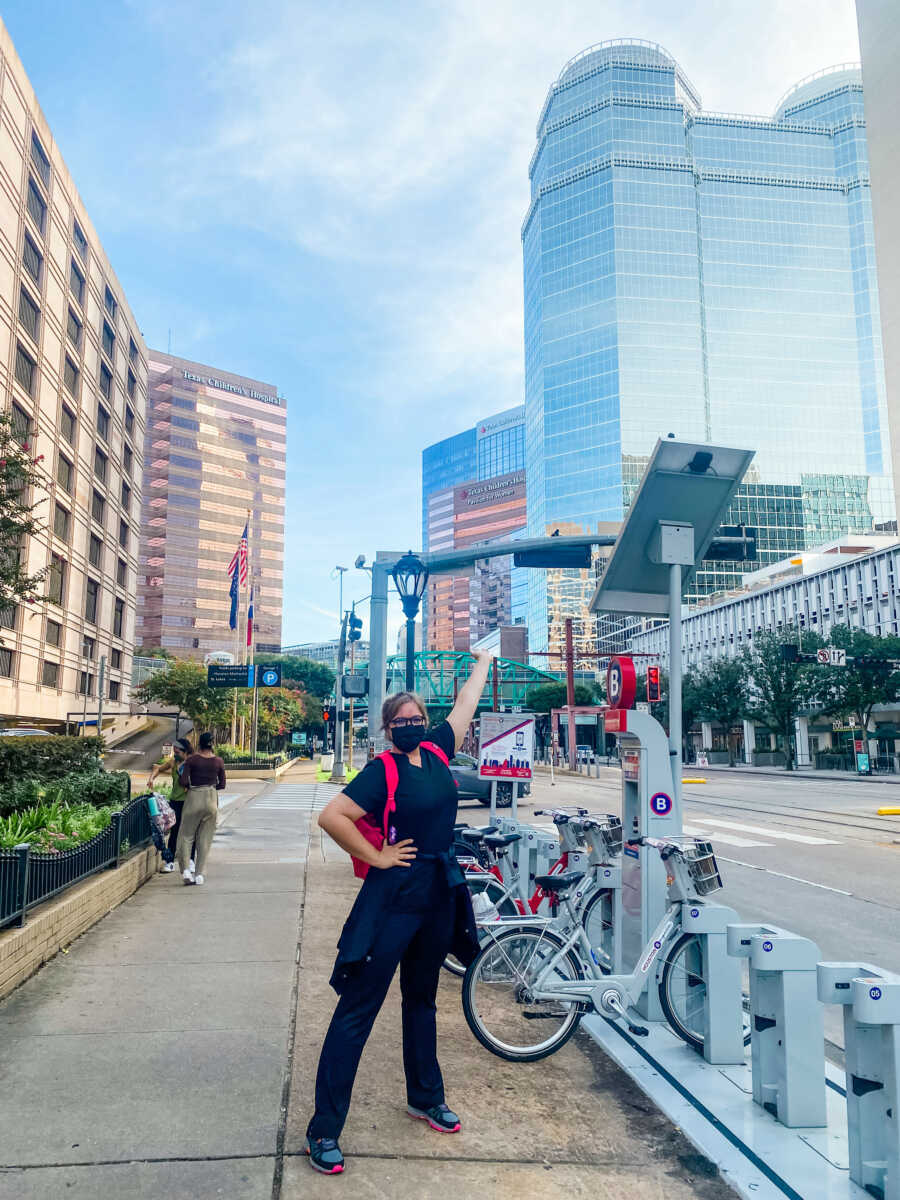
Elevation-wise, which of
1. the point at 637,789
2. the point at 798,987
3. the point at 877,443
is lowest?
the point at 798,987

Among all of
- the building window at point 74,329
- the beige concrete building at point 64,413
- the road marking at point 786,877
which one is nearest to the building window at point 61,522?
the beige concrete building at point 64,413

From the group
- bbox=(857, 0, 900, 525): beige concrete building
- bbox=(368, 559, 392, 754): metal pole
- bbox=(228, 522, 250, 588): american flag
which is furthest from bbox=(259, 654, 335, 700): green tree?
bbox=(368, 559, 392, 754): metal pole

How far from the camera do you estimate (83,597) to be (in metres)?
45.9

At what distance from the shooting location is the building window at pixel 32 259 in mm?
37550

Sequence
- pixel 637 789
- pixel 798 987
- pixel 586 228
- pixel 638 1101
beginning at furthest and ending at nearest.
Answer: pixel 586 228 → pixel 637 789 → pixel 638 1101 → pixel 798 987

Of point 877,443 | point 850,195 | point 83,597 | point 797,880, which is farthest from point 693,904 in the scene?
point 850,195

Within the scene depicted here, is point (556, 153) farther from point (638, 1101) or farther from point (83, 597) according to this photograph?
point (638, 1101)

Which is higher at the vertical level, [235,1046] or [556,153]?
[556,153]

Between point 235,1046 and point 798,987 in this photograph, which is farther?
point 235,1046

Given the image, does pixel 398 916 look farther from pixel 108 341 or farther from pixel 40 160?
pixel 108 341

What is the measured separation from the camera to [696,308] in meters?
159

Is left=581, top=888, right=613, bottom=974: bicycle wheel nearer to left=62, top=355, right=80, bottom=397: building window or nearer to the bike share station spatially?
the bike share station

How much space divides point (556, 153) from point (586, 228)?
22.8 metres

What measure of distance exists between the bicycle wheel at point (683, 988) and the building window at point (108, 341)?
51721mm
